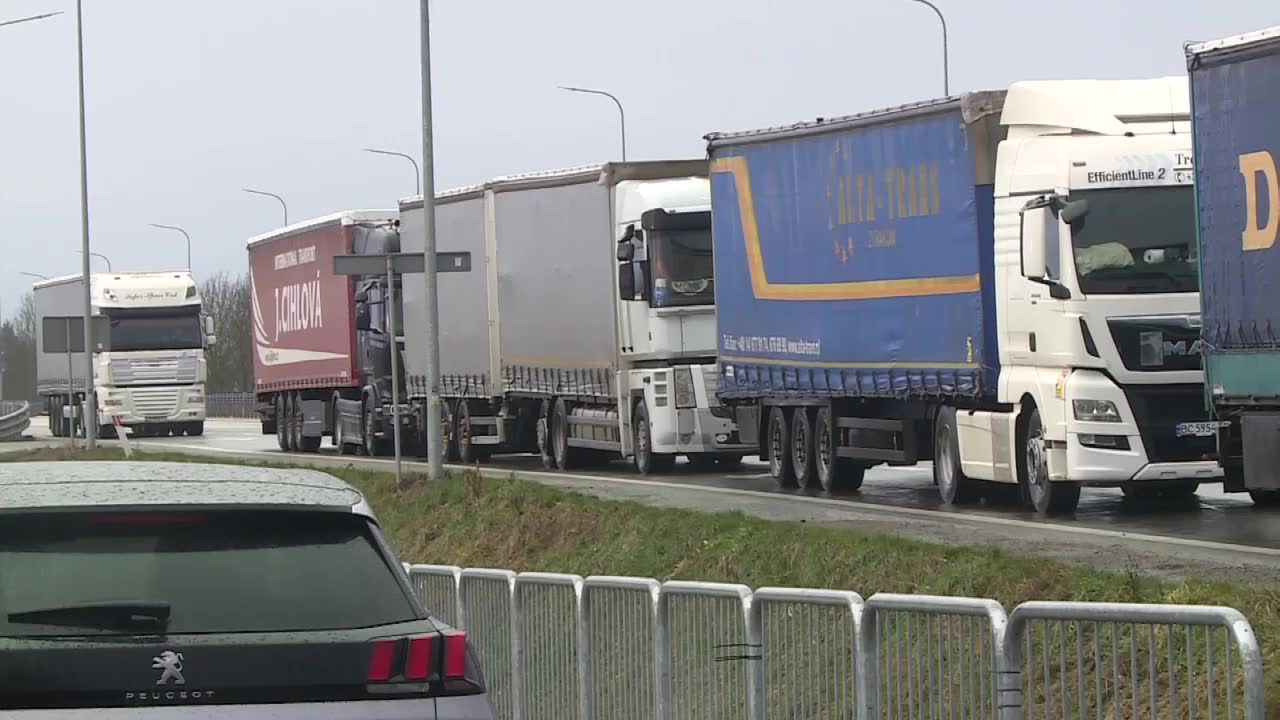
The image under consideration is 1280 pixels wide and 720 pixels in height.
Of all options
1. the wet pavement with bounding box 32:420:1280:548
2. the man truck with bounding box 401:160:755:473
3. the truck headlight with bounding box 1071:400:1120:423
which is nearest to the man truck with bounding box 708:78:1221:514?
the truck headlight with bounding box 1071:400:1120:423

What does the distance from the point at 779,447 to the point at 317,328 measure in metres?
17.6

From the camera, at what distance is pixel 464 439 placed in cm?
3538

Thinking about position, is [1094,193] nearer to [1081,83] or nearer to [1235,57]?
[1081,83]

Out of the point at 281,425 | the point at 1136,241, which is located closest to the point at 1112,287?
the point at 1136,241

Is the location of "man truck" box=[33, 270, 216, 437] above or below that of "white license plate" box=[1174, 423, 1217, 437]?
above

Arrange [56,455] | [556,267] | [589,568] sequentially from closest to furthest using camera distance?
[589,568]
[556,267]
[56,455]

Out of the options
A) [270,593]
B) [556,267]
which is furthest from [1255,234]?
[556,267]

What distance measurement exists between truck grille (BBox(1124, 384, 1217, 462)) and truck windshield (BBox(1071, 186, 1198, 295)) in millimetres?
871

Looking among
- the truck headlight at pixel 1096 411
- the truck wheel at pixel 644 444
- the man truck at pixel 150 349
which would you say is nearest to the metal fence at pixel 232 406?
the man truck at pixel 150 349

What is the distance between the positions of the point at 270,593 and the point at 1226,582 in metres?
7.62

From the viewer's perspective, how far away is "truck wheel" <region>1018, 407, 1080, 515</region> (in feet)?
64.4

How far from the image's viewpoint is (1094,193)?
19.4 m

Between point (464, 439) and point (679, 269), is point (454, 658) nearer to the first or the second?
point (679, 269)

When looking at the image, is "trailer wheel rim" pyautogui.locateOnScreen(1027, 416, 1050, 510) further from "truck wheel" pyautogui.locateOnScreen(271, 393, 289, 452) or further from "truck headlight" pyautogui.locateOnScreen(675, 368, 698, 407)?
"truck wheel" pyautogui.locateOnScreen(271, 393, 289, 452)
